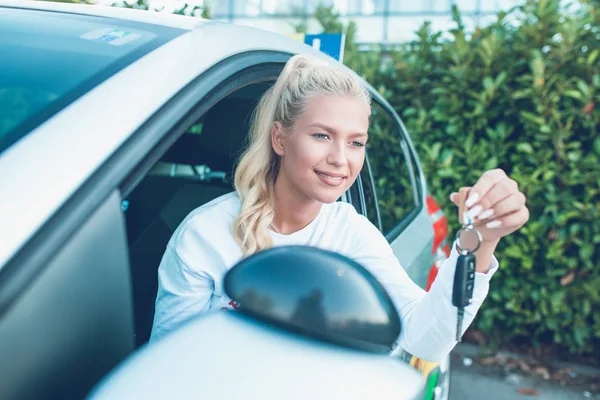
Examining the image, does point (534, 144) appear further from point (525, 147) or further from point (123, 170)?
point (123, 170)

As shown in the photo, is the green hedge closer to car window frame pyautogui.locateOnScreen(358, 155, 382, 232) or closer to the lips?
car window frame pyautogui.locateOnScreen(358, 155, 382, 232)

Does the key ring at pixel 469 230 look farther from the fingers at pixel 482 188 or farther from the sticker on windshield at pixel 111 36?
the sticker on windshield at pixel 111 36

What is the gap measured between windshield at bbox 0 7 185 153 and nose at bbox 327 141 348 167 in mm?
432

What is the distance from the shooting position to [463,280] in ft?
3.34

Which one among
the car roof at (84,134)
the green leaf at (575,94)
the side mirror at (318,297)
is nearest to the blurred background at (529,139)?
the green leaf at (575,94)

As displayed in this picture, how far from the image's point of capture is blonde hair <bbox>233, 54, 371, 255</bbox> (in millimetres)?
1398

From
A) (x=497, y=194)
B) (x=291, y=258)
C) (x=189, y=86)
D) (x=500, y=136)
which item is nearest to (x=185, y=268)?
(x=189, y=86)

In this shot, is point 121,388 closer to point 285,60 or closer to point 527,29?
point 285,60

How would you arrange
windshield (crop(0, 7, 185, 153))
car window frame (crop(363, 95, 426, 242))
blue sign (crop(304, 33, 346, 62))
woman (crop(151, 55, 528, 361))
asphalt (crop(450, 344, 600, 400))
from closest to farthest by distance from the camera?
windshield (crop(0, 7, 185, 153)), woman (crop(151, 55, 528, 361)), car window frame (crop(363, 95, 426, 242)), blue sign (crop(304, 33, 346, 62)), asphalt (crop(450, 344, 600, 400))

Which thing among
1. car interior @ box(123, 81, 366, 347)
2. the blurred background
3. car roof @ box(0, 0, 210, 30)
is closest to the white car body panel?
car roof @ box(0, 0, 210, 30)

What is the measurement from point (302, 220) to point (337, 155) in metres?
0.28

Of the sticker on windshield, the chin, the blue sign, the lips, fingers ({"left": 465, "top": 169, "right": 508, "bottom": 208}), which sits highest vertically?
the sticker on windshield

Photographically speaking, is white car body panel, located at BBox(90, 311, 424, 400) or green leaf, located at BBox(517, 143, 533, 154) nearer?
white car body panel, located at BBox(90, 311, 424, 400)

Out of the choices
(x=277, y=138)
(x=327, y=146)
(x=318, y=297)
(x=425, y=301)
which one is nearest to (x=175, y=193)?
(x=277, y=138)
